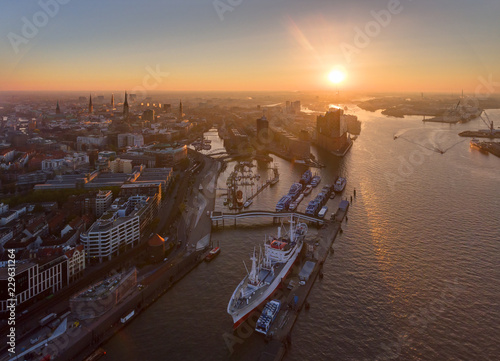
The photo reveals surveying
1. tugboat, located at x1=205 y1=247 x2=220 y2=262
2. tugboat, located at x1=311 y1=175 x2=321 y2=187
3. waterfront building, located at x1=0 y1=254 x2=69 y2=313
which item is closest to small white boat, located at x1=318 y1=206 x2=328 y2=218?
tugboat, located at x1=311 y1=175 x2=321 y2=187

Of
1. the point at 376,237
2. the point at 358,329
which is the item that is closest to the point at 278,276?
the point at 358,329

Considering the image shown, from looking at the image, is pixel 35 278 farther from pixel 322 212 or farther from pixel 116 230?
pixel 322 212

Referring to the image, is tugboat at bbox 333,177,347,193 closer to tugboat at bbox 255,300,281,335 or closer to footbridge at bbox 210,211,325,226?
footbridge at bbox 210,211,325,226

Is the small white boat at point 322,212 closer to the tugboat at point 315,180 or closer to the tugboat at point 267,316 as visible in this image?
the tugboat at point 315,180

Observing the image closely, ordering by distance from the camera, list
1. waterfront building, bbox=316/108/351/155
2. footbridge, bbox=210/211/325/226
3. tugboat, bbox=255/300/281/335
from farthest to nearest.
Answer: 1. waterfront building, bbox=316/108/351/155
2. footbridge, bbox=210/211/325/226
3. tugboat, bbox=255/300/281/335

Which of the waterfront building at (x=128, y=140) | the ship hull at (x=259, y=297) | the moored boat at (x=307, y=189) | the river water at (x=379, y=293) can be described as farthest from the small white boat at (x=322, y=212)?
the waterfront building at (x=128, y=140)

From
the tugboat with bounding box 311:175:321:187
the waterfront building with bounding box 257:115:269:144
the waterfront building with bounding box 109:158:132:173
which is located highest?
the waterfront building with bounding box 257:115:269:144

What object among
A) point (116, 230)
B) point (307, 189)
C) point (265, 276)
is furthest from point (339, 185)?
point (116, 230)
